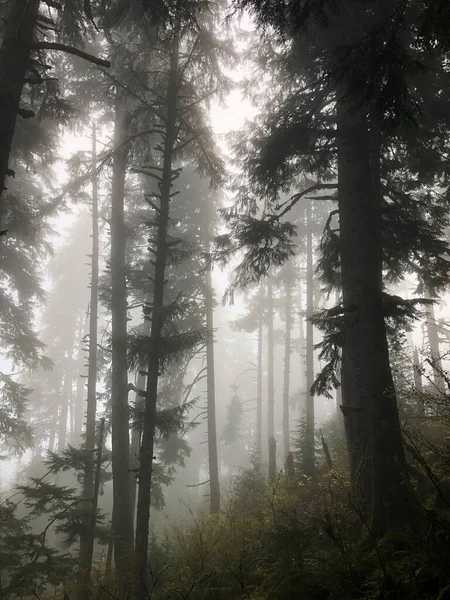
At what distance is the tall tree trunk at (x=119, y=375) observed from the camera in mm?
8859

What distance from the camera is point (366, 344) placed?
5902 mm

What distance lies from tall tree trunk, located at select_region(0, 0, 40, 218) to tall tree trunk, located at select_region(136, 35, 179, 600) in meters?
2.70

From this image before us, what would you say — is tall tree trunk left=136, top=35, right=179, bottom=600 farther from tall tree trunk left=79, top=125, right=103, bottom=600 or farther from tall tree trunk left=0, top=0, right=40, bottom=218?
tall tree trunk left=0, top=0, right=40, bottom=218

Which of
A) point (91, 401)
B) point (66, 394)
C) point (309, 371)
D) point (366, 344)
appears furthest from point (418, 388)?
point (66, 394)

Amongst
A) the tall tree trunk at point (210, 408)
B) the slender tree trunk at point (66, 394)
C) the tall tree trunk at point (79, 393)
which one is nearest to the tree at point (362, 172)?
the tall tree trunk at point (210, 408)

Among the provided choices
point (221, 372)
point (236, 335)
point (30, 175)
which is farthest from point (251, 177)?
point (236, 335)

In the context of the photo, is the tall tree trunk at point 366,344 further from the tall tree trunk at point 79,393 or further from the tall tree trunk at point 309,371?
the tall tree trunk at point 79,393

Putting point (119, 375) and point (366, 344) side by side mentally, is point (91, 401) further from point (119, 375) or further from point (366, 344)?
point (366, 344)

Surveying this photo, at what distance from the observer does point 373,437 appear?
17.5ft

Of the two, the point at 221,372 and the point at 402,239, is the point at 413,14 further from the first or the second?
the point at 221,372

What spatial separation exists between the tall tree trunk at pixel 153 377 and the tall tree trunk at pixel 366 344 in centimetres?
350

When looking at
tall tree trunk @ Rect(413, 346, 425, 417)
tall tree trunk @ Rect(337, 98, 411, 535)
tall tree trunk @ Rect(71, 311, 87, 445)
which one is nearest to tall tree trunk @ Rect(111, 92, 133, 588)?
tall tree trunk @ Rect(337, 98, 411, 535)

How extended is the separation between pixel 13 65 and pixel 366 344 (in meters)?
6.83

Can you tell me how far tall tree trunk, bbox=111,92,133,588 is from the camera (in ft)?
29.1
